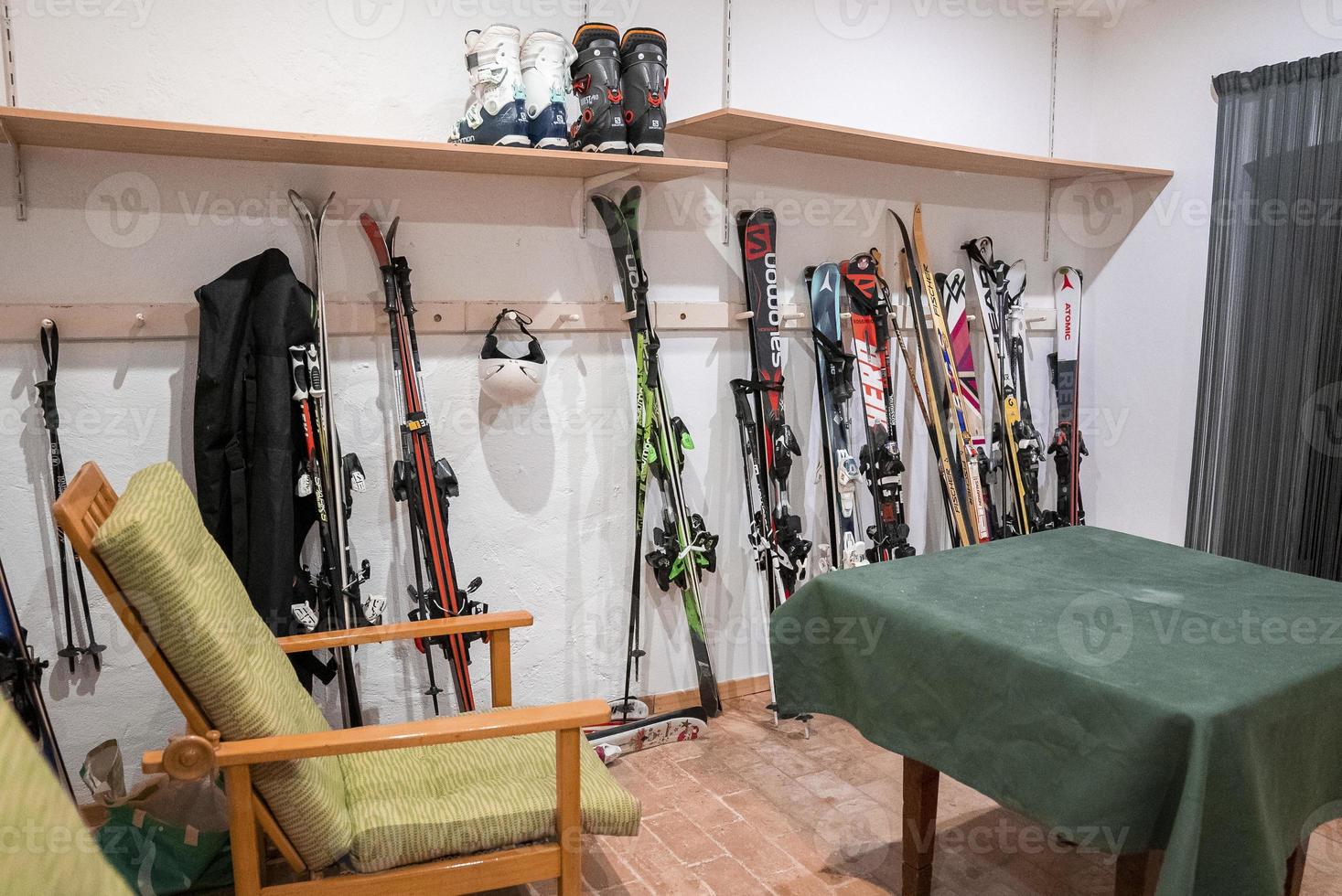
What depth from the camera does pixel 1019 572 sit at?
209cm

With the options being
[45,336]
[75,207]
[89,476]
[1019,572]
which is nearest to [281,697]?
[89,476]

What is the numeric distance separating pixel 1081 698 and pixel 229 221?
2197 mm

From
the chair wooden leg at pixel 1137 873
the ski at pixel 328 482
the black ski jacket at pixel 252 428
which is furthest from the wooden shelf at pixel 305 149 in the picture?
the chair wooden leg at pixel 1137 873

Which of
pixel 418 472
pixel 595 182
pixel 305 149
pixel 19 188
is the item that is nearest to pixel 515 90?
pixel 595 182

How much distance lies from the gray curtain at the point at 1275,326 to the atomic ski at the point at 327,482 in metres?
2.89

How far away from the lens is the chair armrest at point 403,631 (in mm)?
2094

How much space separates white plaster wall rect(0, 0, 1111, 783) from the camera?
7.66ft

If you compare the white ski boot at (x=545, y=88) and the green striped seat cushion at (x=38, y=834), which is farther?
the white ski boot at (x=545, y=88)

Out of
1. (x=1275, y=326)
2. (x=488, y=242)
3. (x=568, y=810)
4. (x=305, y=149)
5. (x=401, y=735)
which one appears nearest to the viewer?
(x=401, y=735)

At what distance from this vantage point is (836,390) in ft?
10.4

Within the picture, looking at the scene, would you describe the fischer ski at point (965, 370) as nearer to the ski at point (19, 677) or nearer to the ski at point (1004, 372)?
the ski at point (1004, 372)

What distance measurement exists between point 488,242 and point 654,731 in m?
1.50

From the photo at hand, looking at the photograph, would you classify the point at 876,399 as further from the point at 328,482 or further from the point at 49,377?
the point at 49,377

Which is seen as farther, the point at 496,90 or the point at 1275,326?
the point at 1275,326
